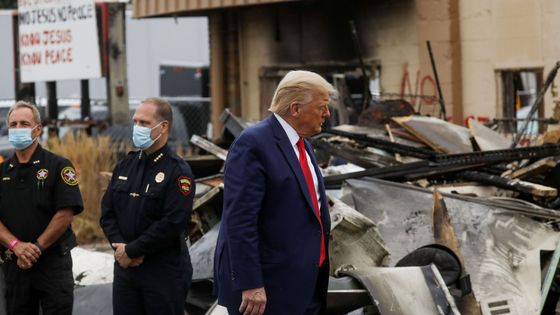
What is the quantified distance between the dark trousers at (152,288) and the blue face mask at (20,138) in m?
1.09

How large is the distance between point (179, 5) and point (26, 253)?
29.4 ft

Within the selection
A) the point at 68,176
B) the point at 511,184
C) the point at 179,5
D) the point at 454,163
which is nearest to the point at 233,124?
the point at 454,163

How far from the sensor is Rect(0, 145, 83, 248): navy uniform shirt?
22.4 feet

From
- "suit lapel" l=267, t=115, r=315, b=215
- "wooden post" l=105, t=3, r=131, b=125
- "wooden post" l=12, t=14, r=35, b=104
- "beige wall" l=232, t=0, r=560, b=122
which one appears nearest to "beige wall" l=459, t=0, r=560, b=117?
"beige wall" l=232, t=0, r=560, b=122

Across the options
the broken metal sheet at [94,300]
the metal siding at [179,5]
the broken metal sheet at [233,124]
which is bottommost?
the broken metal sheet at [94,300]

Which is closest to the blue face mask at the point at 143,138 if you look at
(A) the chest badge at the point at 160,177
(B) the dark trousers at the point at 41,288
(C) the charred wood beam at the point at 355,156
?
(A) the chest badge at the point at 160,177

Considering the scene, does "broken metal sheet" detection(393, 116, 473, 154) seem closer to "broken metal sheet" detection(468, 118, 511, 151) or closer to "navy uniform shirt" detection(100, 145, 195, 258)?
"broken metal sheet" detection(468, 118, 511, 151)

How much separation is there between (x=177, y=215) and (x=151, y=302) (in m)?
0.50

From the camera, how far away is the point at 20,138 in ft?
22.7

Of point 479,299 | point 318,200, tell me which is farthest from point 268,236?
point 479,299

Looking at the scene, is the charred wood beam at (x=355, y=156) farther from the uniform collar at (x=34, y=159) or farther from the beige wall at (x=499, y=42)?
the uniform collar at (x=34, y=159)

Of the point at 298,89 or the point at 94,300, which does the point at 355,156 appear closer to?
the point at 94,300

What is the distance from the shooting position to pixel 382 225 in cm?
809

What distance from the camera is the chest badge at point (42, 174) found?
22.5ft
